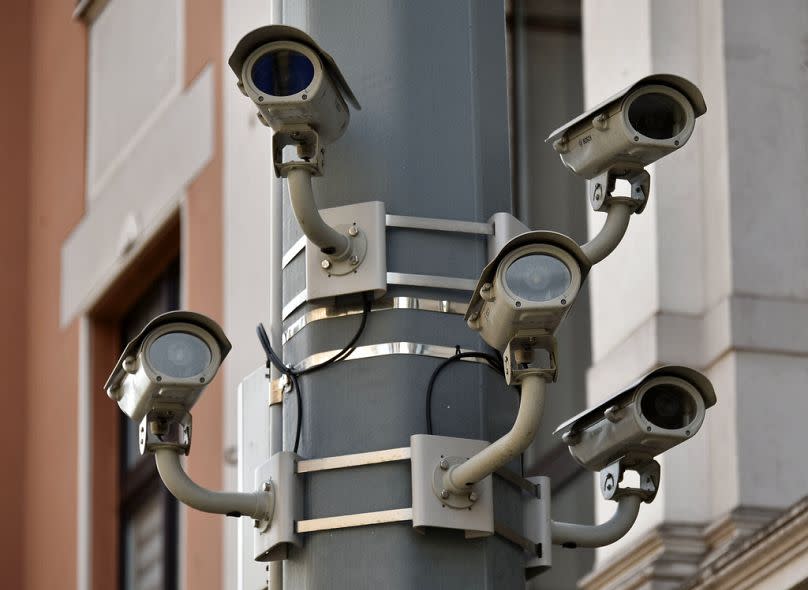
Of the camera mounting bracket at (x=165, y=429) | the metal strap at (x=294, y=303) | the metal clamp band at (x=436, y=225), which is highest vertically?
the metal clamp band at (x=436, y=225)

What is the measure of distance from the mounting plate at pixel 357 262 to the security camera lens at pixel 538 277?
649 mm

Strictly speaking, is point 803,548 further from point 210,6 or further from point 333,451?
point 210,6

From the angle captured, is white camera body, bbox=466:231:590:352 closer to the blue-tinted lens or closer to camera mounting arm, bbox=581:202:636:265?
camera mounting arm, bbox=581:202:636:265

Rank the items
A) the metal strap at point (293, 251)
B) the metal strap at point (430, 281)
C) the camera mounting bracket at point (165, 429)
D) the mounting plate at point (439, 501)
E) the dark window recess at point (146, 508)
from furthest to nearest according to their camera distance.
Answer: the dark window recess at point (146, 508), the metal strap at point (293, 251), the metal strap at point (430, 281), the camera mounting bracket at point (165, 429), the mounting plate at point (439, 501)

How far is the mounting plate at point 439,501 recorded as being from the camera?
4.90 metres

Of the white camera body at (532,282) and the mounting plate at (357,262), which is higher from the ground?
the mounting plate at (357,262)

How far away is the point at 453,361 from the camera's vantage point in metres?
5.18

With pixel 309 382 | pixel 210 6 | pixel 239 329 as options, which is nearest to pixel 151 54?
pixel 210 6

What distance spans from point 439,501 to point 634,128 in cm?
110

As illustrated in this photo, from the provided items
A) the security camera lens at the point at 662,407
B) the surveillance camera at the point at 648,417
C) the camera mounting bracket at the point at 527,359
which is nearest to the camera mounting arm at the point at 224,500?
the camera mounting bracket at the point at 527,359

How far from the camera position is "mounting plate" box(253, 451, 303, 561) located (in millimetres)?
5020

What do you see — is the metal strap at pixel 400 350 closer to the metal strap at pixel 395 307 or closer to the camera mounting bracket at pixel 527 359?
the metal strap at pixel 395 307

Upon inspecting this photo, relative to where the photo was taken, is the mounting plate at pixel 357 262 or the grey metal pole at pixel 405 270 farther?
the mounting plate at pixel 357 262

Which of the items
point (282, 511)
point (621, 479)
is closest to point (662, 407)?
point (621, 479)
